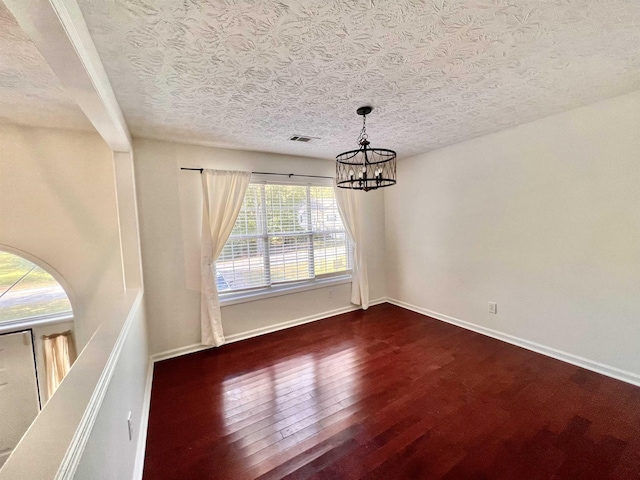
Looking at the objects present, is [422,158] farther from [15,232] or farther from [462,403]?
[15,232]

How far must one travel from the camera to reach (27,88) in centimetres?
175

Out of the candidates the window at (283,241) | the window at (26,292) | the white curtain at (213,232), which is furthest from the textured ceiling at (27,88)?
the window at (283,241)

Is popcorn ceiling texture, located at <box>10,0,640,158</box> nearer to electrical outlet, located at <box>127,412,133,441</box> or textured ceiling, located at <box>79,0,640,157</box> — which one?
textured ceiling, located at <box>79,0,640,157</box>

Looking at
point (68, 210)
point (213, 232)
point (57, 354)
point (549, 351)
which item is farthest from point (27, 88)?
point (549, 351)

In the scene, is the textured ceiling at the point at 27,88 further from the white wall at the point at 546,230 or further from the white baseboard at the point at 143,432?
the white wall at the point at 546,230

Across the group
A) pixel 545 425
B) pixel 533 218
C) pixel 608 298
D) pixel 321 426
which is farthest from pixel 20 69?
pixel 608 298

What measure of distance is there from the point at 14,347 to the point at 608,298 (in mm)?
5810

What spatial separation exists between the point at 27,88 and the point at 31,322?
2533 millimetres

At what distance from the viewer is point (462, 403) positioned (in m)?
2.12

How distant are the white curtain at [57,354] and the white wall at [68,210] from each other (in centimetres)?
29

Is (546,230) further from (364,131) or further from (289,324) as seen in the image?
(289,324)

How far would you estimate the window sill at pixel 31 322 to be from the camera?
2839 mm

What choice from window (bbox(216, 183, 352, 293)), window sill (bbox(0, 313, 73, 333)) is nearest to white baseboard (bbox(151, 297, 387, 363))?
window (bbox(216, 183, 352, 293))

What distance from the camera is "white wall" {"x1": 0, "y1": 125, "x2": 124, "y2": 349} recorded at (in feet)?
7.89
